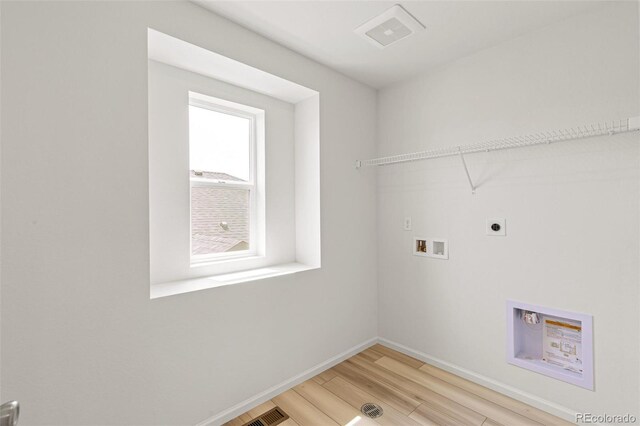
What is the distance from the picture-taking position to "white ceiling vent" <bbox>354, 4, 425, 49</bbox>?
5.88 ft

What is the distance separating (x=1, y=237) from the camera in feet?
3.93

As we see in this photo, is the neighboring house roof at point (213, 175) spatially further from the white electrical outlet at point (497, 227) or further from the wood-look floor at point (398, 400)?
the white electrical outlet at point (497, 227)

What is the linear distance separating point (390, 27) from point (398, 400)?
96.0 inches

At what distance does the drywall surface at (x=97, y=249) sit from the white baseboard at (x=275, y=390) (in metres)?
0.05

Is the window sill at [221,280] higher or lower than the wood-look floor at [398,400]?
higher

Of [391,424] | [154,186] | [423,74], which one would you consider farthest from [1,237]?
[423,74]

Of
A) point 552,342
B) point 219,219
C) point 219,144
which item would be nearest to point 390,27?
point 219,144

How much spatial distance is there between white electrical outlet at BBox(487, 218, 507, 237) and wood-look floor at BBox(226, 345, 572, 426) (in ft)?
3.67

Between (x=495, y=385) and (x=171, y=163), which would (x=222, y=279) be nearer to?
(x=171, y=163)

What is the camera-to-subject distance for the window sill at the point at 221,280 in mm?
1748

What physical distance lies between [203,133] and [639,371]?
3019 mm

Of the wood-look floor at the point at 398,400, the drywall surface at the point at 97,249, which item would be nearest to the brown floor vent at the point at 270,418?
the wood-look floor at the point at 398,400
